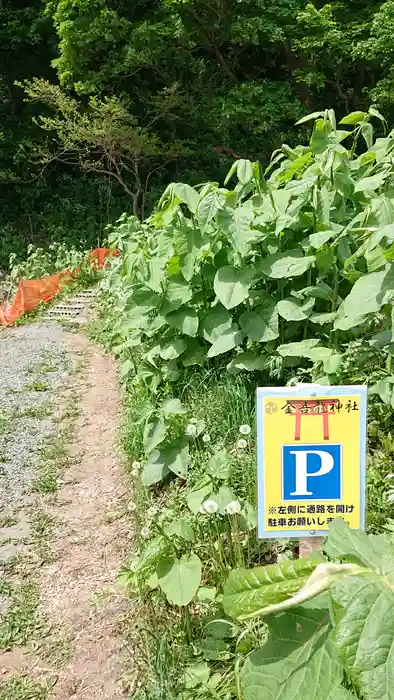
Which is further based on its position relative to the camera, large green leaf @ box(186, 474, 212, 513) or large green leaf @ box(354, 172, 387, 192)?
large green leaf @ box(354, 172, 387, 192)

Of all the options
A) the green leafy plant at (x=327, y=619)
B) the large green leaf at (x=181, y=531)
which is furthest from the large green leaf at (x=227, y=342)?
the green leafy plant at (x=327, y=619)

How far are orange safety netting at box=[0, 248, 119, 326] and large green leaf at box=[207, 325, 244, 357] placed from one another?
5949 millimetres

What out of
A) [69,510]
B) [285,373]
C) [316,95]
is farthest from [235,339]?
[316,95]

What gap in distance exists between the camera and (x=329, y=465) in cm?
159

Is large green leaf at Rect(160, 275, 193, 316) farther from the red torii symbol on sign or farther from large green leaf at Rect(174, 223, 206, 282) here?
the red torii symbol on sign

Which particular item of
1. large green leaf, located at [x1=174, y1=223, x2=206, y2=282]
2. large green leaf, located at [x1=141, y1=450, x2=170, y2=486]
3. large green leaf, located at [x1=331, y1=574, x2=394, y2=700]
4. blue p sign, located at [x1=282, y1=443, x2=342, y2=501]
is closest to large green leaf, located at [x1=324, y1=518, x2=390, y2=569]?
large green leaf, located at [x1=331, y1=574, x2=394, y2=700]

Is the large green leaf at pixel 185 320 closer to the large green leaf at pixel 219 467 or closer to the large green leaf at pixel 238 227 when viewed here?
the large green leaf at pixel 238 227

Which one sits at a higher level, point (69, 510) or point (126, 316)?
point (126, 316)

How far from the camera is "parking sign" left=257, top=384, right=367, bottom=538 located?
159 cm

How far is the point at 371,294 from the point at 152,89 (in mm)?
13060

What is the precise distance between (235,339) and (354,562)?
5.89 ft

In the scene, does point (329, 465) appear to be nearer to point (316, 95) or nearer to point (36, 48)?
point (316, 95)

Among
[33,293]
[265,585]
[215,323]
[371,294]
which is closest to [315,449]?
[265,585]

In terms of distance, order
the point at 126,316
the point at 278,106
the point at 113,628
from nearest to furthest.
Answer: the point at 113,628 → the point at 126,316 → the point at 278,106
